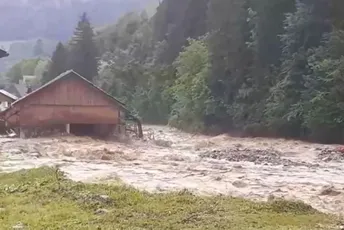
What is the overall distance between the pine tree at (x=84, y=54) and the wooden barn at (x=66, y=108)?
32410mm

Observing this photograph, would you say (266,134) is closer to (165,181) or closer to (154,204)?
(165,181)

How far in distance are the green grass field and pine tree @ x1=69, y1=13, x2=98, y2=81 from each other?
186ft

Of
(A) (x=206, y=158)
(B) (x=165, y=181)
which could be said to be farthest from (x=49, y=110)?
(B) (x=165, y=181)

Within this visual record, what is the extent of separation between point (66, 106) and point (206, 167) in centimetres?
1521

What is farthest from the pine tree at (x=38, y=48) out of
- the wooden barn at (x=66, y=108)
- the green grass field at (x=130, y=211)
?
the green grass field at (x=130, y=211)

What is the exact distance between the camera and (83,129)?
36.7 meters

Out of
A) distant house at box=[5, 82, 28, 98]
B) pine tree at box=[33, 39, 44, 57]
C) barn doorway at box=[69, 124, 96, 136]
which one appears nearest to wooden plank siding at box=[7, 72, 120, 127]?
barn doorway at box=[69, 124, 96, 136]

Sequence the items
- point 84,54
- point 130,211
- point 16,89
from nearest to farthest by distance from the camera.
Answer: point 130,211
point 84,54
point 16,89

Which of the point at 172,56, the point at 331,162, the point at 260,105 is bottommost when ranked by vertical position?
the point at 331,162

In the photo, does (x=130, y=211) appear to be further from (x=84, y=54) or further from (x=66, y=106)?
(x=84, y=54)

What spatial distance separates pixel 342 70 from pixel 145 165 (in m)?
13.7

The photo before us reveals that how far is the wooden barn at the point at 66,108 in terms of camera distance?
3409 cm

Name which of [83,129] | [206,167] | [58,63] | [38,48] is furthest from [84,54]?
[38,48]

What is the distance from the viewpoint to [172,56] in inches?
2404
